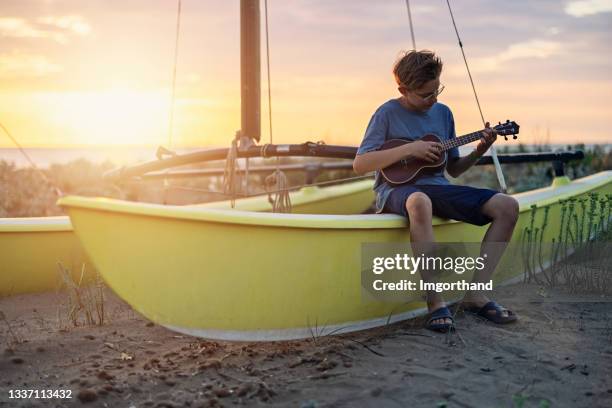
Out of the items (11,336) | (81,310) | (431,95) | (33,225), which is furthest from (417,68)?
(33,225)

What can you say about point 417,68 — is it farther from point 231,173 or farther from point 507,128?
point 231,173

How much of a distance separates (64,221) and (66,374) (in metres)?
1.84

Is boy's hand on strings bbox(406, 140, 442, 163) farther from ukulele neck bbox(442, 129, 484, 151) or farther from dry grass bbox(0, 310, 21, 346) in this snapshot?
dry grass bbox(0, 310, 21, 346)

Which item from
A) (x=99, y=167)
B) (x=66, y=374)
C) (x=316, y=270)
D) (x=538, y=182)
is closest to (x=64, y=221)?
(x=66, y=374)

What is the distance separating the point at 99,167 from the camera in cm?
1145

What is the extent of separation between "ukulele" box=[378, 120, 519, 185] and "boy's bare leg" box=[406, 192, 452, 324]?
0.24 metres

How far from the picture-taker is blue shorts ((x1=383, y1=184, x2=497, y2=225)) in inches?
149

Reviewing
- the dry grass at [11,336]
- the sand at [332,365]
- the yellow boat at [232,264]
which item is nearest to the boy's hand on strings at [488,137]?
the yellow boat at [232,264]

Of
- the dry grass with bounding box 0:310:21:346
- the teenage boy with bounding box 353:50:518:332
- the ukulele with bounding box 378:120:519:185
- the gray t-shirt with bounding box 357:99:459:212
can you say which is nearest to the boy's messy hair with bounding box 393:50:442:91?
the teenage boy with bounding box 353:50:518:332

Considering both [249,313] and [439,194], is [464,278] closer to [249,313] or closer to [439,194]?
[439,194]

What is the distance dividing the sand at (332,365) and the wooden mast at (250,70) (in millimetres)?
1655

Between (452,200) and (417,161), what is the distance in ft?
0.93

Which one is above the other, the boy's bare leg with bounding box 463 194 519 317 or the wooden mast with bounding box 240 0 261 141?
the wooden mast with bounding box 240 0 261 141

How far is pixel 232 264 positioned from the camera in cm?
317
